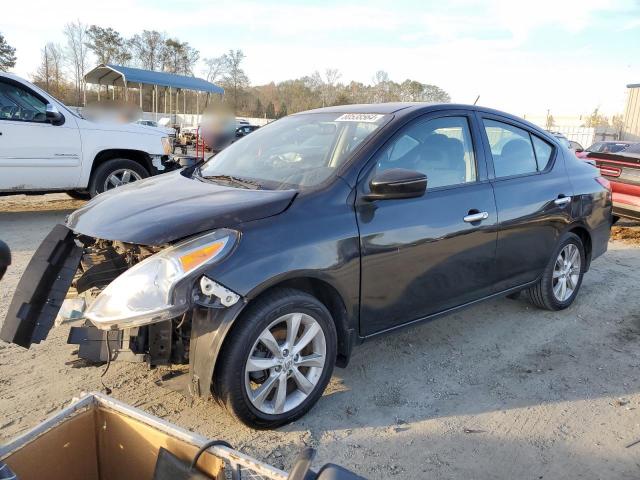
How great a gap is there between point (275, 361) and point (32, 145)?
5.83 m

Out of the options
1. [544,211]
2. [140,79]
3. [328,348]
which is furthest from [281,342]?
[140,79]

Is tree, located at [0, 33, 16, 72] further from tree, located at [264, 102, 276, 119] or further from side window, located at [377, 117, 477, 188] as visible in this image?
side window, located at [377, 117, 477, 188]

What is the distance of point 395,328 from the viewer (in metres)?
3.25

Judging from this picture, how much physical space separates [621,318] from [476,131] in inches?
89.4

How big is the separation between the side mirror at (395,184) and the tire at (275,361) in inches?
28.3

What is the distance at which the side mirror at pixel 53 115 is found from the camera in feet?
22.8

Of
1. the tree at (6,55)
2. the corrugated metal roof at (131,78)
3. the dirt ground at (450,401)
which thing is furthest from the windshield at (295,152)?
the tree at (6,55)

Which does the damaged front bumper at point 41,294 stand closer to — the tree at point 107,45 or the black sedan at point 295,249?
the black sedan at point 295,249

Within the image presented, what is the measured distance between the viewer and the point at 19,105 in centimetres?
682

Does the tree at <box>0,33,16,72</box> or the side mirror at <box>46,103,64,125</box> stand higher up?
the tree at <box>0,33,16,72</box>

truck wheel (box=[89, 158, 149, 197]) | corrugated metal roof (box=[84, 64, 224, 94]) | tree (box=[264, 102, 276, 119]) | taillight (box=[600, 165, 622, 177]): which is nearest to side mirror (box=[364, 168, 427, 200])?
truck wheel (box=[89, 158, 149, 197])

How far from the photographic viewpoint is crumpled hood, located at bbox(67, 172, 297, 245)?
2.53m

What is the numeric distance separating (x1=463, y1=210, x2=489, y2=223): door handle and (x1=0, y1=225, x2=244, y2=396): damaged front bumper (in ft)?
5.75

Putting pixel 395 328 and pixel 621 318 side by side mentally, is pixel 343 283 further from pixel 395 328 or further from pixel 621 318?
pixel 621 318
